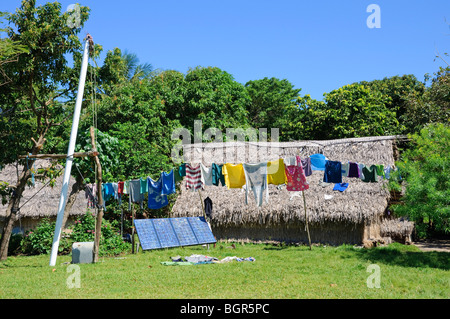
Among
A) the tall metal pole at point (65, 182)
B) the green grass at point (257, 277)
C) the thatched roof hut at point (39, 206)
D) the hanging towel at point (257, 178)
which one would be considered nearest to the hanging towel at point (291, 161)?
the hanging towel at point (257, 178)

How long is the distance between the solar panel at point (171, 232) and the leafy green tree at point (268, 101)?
14.9 metres

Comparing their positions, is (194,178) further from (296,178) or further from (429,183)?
(429,183)

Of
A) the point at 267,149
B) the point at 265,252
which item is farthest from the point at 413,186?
the point at 267,149

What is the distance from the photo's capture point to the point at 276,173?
1212cm

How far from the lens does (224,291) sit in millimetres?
7340

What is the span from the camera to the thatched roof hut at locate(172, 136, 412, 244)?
13703mm

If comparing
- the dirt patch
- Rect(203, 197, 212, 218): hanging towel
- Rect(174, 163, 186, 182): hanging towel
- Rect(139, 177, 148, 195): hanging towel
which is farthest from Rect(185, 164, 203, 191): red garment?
the dirt patch

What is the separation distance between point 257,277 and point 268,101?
73.0 feet

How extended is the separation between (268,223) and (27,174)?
26.4ft

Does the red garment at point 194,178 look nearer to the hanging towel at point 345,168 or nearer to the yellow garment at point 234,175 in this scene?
the yellow garment at point 234,175

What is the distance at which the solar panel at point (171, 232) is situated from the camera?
13.2 metres

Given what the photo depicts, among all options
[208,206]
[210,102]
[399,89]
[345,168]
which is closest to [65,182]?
[208,206]

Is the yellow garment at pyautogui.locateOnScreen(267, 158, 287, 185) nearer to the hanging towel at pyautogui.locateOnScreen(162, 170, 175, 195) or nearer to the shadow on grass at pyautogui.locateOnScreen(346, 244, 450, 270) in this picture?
the shadow on grass at pyautogui.locateOnScreen(346, 244, 450, 270)

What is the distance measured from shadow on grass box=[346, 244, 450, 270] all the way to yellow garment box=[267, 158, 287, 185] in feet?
9.60
